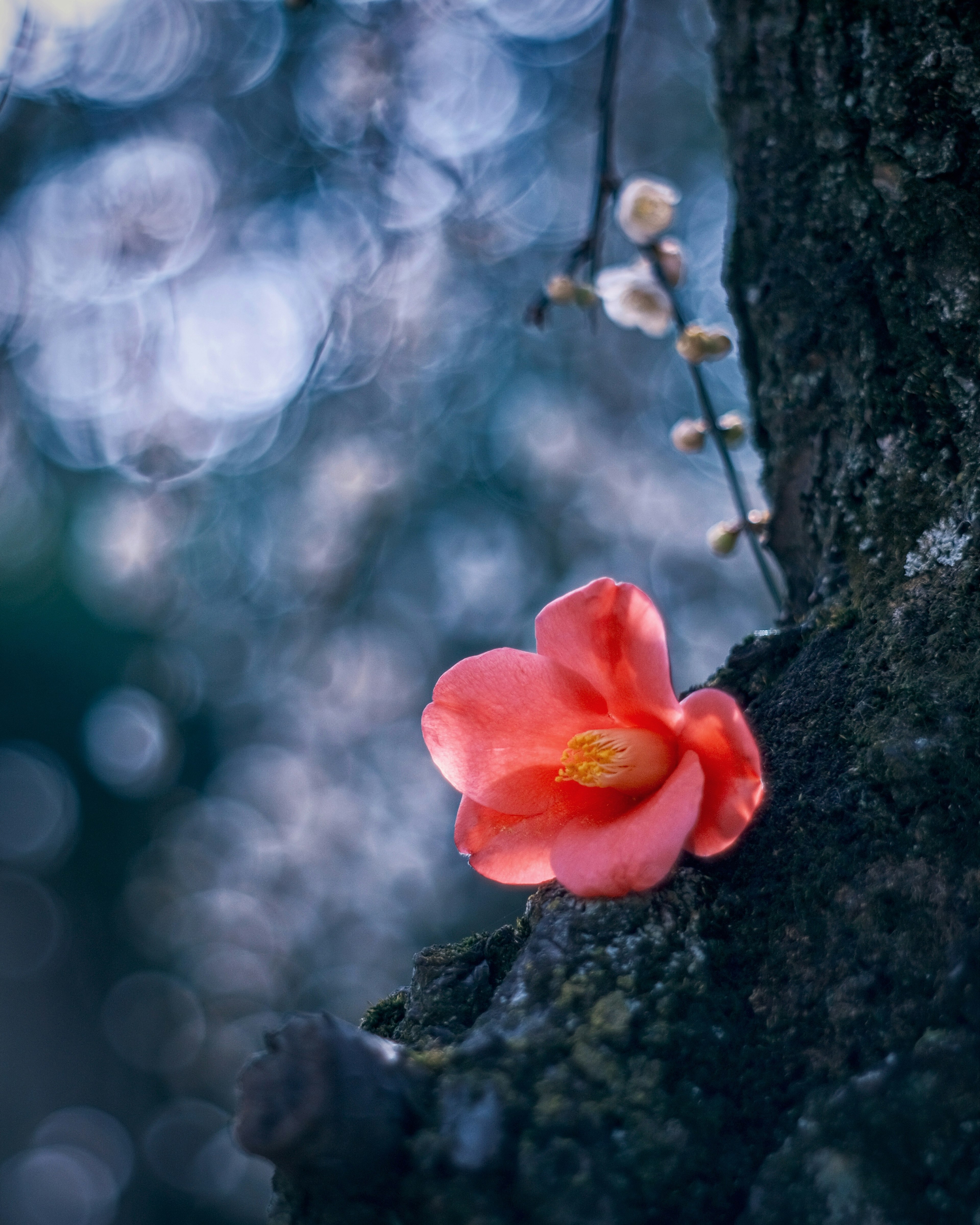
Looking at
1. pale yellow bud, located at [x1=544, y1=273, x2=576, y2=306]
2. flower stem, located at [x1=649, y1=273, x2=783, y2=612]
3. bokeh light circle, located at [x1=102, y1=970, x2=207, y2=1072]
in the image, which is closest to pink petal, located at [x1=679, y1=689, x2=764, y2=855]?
flower stem, located at [x1=649, y1=273, x2=783, y2=612]

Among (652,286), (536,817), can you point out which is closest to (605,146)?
(652,286)

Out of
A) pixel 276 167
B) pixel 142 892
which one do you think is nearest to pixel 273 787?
pixel 142 892

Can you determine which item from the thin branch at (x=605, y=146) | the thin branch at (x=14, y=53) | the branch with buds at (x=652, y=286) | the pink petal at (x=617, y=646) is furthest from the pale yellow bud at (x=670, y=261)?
the thin branch at (x=14, y=53)

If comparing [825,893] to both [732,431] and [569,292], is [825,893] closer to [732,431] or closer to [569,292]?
[732,431]

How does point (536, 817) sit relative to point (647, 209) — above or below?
below

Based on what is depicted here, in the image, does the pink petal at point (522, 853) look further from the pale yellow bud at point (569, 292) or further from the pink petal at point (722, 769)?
the pale yellow bud at point (569, 292)

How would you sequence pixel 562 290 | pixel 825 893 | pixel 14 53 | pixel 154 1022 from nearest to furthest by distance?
pixel 825 893 < pixel 562 290 < pixel 14 53 < pixel 154 1022

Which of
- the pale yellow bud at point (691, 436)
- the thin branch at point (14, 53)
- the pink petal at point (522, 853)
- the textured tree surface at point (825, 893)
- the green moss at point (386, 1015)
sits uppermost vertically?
the thin branch at point (14, 53)
